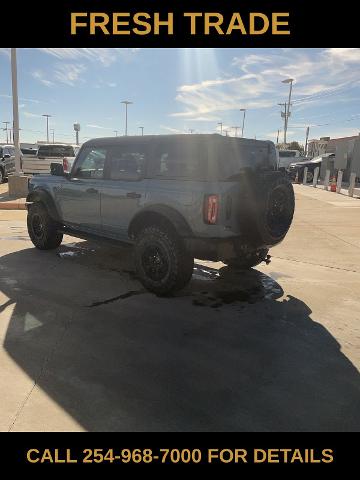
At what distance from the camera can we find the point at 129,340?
3.45 meters

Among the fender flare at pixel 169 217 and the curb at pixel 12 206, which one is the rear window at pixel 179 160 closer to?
the fender flare at pixel 169 217

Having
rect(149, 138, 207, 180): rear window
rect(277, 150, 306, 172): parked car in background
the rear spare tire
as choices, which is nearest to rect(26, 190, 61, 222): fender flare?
rect(149, 138, 207, 180): rear window

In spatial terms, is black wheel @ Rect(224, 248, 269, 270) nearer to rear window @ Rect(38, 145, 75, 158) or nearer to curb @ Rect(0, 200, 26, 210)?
curb @ Rect(0, 200, 26, 210)

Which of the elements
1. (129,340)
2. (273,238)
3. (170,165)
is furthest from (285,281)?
(129,340)

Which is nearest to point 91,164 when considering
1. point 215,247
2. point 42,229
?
point 42,229

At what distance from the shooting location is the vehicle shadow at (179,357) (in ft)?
8.21

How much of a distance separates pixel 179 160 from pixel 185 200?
58cm

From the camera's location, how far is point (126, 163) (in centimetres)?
508

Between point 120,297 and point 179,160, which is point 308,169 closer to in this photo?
point 179,160

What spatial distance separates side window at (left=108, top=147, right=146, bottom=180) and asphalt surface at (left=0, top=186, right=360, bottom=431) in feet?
4.39

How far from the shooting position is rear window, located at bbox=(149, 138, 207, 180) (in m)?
4.26

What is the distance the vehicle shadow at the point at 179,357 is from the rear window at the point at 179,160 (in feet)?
4.60

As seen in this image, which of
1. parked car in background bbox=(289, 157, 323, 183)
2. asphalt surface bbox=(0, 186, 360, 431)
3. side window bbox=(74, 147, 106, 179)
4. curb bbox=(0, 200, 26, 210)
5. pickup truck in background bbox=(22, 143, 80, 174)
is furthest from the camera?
parked car in background bbox=(289, 157, 323, 183)

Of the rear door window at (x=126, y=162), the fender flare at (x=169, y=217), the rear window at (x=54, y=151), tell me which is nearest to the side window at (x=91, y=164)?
the rear door window at (x=126, y=162)
